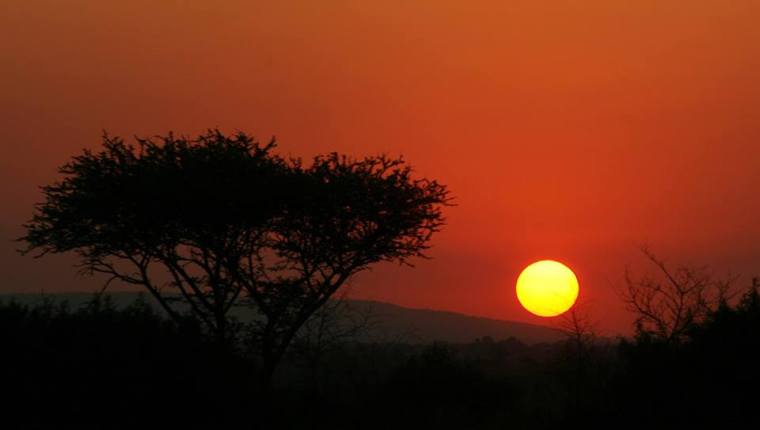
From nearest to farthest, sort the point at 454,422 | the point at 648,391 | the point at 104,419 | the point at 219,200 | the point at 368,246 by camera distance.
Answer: the point at 104,419, the point at 648,391, the point at 454,422, the point at 219,200, the point at 368,246

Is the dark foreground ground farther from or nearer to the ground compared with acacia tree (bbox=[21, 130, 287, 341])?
nearer to the ground

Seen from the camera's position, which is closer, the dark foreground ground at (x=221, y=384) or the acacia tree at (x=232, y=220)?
the dark foreground ground at (x=221, y=384)

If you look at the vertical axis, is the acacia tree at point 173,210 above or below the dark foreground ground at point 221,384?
above

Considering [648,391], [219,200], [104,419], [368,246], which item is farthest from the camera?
[368,246]

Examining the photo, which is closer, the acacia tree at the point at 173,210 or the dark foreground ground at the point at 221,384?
the dark foreground ground at the point at 221,384

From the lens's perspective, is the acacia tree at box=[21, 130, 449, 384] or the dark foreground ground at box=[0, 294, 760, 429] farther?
the acacia tree at box=[21, 130, 449, 384]

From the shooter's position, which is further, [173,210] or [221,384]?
[173,210]

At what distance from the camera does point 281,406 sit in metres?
18.7

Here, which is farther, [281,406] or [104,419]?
[281,406]

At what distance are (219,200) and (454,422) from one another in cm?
1019

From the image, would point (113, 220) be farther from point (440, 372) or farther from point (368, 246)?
point (440, 372)

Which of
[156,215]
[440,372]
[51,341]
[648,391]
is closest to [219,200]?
[156,215]

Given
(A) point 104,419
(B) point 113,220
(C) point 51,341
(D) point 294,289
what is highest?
(B) point 113,220

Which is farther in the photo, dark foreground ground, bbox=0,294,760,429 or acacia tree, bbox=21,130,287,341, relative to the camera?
acacia tree, bbox=21,130,287,341
